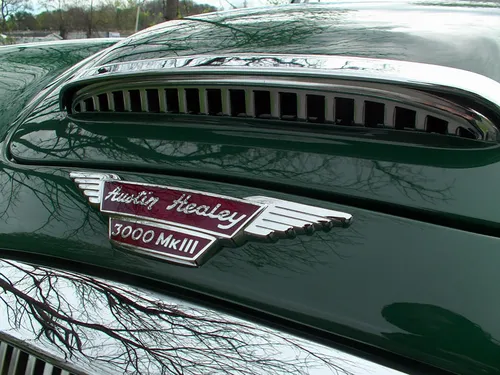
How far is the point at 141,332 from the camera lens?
82 cm

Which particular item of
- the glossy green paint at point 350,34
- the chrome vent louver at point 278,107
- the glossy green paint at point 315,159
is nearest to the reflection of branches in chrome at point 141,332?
the glossy green paint at point 315,159

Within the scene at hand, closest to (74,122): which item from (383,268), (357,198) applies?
(357,198)

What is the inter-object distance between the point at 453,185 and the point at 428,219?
0.07m

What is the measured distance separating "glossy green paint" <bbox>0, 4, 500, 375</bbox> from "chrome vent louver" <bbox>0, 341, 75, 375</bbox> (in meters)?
0.19

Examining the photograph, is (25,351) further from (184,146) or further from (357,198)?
(357,198)

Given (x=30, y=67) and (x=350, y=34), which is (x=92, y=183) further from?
(x=30, y=67)

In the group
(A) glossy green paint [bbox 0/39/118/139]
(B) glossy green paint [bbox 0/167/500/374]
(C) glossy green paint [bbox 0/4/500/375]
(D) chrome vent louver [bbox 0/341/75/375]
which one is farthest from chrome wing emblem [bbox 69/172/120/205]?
(A) glossy green paint [bbox 0/39/118/139]

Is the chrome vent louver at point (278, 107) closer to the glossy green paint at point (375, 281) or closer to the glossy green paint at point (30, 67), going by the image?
the glossy green paint at point (375, 281)

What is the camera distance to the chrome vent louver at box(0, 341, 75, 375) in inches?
33.4

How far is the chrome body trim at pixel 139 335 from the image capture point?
74 centimetres

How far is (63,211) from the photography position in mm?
1071

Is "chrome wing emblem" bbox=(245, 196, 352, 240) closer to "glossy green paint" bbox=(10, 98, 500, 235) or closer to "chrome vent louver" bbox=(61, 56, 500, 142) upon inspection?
"glossy green paint" bbox=(10, 98, 500, 235)

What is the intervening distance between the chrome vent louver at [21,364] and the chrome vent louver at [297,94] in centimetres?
59

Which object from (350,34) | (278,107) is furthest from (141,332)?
(350,34)
